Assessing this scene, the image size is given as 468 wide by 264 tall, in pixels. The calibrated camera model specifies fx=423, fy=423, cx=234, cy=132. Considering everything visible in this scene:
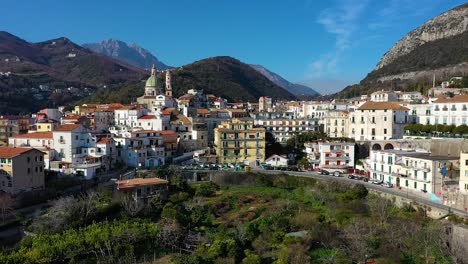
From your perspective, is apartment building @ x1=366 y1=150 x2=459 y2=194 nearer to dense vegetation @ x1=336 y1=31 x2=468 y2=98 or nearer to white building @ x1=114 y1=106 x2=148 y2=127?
white building @ x1=114 y1=106 x2=148 y2=127

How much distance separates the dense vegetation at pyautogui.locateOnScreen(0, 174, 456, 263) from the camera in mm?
24469

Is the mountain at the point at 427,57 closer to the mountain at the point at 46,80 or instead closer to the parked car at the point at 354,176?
the parked car at the point at 354,176

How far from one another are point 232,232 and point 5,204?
16112 mm

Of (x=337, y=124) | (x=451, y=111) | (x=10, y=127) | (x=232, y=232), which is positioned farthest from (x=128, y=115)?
(x=451, y=111)

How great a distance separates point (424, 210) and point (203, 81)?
314 ft

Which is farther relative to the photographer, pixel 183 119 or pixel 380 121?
pixel 183 119

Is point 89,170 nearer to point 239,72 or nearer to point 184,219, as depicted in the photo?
point 184,219

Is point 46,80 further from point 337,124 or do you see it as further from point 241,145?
point 337,124

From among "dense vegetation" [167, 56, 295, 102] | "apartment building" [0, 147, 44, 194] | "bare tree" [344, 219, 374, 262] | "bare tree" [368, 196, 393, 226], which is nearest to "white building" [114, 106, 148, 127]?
"apartment building" [0, 147, 44, 194]

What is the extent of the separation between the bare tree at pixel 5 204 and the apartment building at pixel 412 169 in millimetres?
31557

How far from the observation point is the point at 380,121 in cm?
4975

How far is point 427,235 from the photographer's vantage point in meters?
26.5

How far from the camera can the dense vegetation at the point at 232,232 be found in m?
24.5

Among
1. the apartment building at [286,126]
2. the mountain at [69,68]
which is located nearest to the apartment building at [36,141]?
the apartment building at [286,126]
